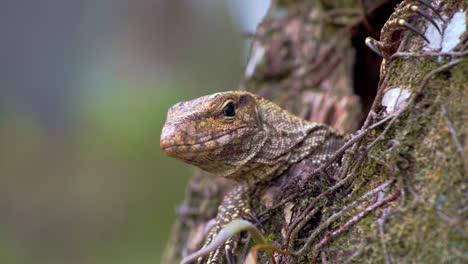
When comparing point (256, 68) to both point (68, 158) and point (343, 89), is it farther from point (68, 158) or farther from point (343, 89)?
point (68, 158)

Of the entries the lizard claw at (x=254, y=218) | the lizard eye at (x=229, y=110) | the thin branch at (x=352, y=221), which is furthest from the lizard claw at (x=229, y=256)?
the lizard eye at (x=229, y=110)

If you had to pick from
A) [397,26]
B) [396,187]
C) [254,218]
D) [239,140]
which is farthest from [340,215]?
[397,26]

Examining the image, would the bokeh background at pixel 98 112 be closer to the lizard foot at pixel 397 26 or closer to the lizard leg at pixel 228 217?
the lizard leg at pixel 228 217

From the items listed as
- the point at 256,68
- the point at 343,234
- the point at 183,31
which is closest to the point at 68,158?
the point at 183,31

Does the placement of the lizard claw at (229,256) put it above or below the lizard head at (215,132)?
below

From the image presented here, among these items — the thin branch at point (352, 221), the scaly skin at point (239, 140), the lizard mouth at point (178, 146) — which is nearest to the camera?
the thin branch at point (352, 221)

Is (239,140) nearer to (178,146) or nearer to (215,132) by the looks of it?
(215,132)
